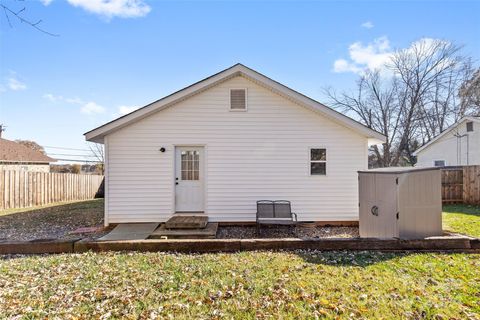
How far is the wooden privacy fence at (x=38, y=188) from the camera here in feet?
39.4

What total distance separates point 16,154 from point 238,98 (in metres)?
22.7

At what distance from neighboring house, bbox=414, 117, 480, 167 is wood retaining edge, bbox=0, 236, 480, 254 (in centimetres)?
1605

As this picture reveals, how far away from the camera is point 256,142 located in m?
8.41

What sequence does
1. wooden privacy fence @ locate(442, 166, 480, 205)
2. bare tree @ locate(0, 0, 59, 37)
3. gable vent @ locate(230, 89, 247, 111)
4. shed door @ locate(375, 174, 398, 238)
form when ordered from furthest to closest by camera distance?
wooden privacy fence @ locate(442, 166, 480, 205) < gable vent @ locate(230, 89, 247, 111) < shed door @ locate(375, 174, 398, 238) < bare tree @ locate(0, 0, 59, 37)

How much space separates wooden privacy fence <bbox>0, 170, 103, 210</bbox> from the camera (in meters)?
12.0

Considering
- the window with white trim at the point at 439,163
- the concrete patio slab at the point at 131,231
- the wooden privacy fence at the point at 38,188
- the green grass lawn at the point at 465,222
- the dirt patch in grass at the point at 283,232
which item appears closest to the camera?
the concrete patio slab at the point at 131,231

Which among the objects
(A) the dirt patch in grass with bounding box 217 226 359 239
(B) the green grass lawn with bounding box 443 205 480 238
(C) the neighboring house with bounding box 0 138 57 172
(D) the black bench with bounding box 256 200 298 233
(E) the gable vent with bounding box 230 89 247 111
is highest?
(E) the gable vent with bounding box 230 89 247 111

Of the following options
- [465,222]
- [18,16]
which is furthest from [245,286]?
[465,222]

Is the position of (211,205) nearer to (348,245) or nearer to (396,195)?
(348,245)

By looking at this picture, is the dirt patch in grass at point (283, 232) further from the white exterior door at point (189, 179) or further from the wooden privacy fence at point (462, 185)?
the wooden privacy fence at point (462, 185)

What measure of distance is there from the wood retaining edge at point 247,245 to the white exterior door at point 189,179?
9.48 ft

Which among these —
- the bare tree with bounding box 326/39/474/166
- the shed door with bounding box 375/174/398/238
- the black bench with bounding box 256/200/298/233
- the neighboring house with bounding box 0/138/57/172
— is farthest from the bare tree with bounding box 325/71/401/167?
the neighboring house with bounding box 0/138/57/172

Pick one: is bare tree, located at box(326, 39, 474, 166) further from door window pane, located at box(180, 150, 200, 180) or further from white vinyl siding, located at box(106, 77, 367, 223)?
door window pane, located at box(180, 150, 200, 180)

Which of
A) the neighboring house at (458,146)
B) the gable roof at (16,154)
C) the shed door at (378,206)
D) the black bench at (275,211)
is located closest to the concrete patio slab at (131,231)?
the black bench at (275,211)
